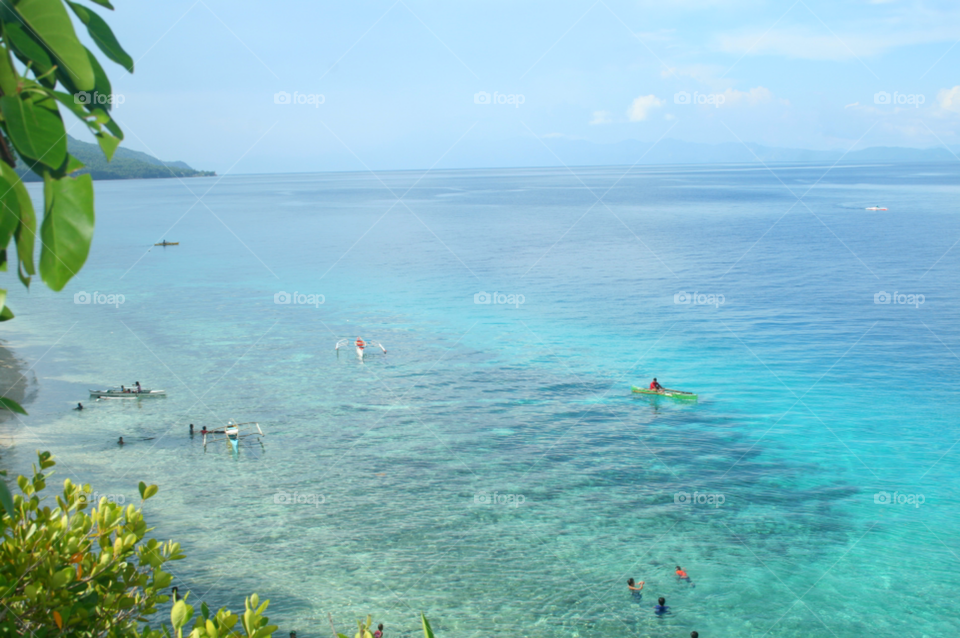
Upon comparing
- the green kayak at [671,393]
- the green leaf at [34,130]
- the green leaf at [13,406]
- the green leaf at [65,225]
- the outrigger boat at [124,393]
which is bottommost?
the green leaf at [13,406]

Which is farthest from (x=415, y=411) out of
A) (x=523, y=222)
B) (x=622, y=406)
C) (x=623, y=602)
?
(x=523, y=222)

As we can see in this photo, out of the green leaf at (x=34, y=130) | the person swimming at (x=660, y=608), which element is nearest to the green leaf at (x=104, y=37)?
the green leaf at (x=34, y=130)

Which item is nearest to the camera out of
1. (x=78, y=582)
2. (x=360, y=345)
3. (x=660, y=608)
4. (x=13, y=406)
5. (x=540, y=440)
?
(x=13, y=406)

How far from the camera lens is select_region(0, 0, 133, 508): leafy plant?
1331 millimetres

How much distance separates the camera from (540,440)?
39.1m

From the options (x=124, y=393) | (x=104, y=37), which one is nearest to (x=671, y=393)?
(x=124, y=393)

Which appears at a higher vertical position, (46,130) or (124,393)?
(124,393)

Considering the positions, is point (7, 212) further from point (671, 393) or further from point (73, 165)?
point (671, 393)

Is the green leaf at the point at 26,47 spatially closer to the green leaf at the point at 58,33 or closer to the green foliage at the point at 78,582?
the green leaf at the point at 58,33

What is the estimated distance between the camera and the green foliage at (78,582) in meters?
5.38

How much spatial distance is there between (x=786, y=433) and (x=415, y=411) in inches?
873

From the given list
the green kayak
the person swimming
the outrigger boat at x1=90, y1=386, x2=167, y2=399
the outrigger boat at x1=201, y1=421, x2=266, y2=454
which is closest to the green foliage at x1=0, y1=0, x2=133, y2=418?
the person swimming

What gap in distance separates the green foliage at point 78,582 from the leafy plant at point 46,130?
4.11 metres

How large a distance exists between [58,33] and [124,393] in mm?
49612
